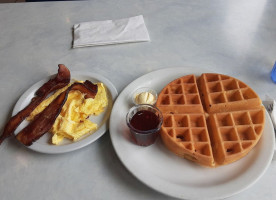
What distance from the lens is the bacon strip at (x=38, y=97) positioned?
1202 mm

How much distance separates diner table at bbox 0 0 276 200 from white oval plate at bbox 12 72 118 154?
0.06 m

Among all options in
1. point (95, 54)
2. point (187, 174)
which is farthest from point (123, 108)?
point (95, 54)

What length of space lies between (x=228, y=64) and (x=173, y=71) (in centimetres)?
38

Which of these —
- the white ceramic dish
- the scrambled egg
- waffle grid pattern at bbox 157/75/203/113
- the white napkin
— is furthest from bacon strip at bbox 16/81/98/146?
the white napkin

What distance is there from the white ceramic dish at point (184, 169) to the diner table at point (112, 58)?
3 centimetres

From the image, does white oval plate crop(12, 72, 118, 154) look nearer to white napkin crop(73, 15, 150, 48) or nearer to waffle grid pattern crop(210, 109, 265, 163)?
white napkin crop(73, 15, 150, 48)

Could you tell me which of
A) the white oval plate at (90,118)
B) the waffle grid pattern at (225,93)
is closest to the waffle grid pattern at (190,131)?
the waffle grid pattern at (225,93)

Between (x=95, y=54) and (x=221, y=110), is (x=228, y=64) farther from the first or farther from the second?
(x=95, y=54)

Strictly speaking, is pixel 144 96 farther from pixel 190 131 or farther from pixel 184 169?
pixel 184 169

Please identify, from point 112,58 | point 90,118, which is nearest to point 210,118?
point 90,118

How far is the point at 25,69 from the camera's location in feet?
5.41

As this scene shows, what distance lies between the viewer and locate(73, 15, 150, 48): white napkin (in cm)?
174

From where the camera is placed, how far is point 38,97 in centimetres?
135

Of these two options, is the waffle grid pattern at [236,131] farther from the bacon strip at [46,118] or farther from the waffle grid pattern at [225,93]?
the bacon strip at [46,118]
